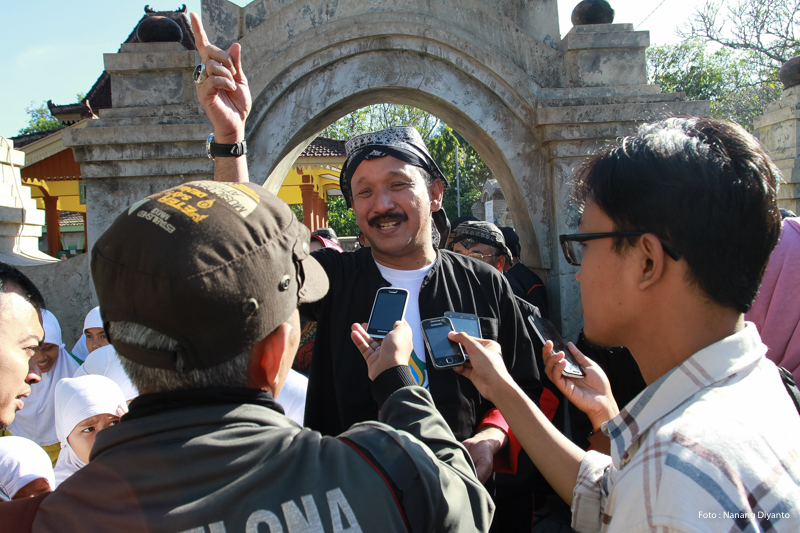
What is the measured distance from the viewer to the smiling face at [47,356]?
3121mm

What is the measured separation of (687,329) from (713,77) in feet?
97.3

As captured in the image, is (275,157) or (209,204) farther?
(275,157)

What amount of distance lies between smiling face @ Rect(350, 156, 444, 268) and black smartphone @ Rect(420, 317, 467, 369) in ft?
1.48

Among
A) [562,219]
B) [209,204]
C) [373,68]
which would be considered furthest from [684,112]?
[209,204]

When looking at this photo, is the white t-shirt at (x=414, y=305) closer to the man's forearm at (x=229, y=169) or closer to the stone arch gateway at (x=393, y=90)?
the man's forearm at (x=229, y=169)

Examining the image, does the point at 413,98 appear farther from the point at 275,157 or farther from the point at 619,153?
the point at 619,153

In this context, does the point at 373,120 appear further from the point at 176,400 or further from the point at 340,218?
the point at 176,400

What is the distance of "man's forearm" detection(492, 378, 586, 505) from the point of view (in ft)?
4.97

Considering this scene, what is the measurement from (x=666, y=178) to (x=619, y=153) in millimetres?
156

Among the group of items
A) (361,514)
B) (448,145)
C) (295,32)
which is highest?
(448,145)

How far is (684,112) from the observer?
4227mm

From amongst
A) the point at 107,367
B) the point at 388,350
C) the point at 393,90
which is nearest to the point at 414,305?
the point at 388,350

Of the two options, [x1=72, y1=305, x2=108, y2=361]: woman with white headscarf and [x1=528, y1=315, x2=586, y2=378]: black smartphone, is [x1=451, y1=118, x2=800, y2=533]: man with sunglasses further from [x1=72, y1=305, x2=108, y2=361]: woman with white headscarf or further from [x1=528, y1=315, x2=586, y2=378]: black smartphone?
[x1=72, y1=305, x2=108, y2=361]: woman with white headscarf

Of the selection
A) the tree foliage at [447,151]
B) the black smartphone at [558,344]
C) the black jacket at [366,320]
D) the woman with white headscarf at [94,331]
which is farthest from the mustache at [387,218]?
the tree foliage at [447,151]
